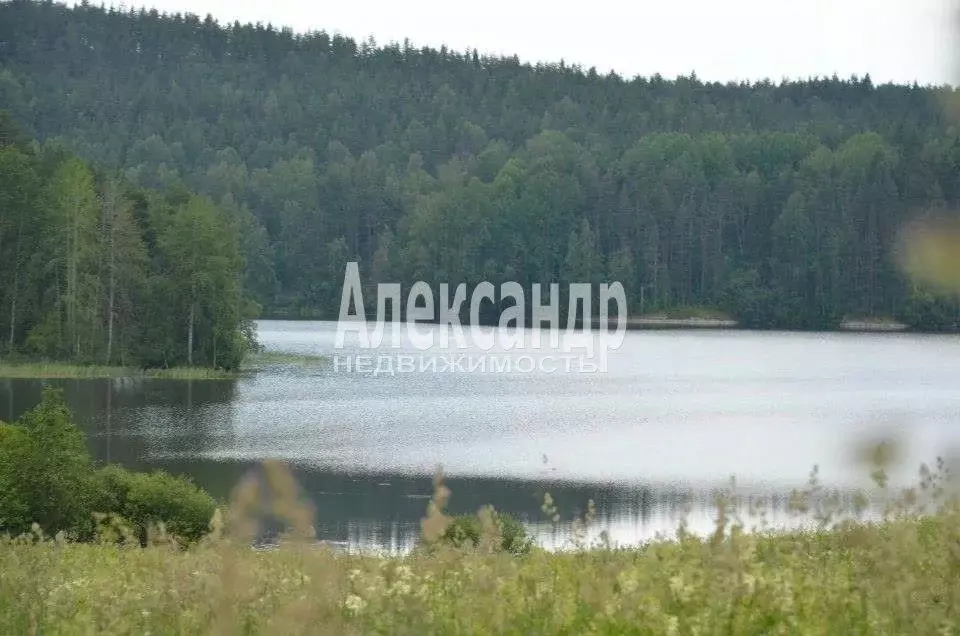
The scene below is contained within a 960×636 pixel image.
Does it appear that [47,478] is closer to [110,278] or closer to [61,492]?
[61,492]

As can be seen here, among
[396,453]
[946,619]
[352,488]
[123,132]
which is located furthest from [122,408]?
[123,132]

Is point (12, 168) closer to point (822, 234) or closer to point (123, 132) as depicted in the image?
point (822, 234)

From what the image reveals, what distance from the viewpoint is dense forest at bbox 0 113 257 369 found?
59.3 m

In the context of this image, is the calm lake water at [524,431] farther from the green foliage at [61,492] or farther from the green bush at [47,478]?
the green bush at [47,478]

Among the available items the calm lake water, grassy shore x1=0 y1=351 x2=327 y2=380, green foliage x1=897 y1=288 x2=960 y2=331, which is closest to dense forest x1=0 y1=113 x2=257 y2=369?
grassy shore x1=0 y1=351 x2=327 y2=380

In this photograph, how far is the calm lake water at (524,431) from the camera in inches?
982

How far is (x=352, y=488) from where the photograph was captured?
2750cm

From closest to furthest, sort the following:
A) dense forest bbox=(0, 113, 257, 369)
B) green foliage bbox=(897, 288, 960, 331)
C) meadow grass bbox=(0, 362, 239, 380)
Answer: meadow grass bbox=(0, 362, 239, 380), dense forest bbox=(0, 113, 257, 369), green foliage bbox=(897, 288, 960, 331)

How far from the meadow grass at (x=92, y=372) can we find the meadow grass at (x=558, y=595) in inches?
2027

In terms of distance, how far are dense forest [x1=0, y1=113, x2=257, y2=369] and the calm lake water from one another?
4.72m

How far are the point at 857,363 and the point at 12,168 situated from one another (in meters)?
45.8

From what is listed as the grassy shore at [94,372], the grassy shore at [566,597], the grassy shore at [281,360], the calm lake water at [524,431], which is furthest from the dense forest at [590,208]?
the grassy shore at [566,597]

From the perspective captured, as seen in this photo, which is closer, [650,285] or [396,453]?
[396,453]

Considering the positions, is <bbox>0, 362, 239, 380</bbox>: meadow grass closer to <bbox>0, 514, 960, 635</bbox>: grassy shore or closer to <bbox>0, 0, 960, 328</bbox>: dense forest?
<bbox>0, 0, 960, 328</bbox>: dense forest
